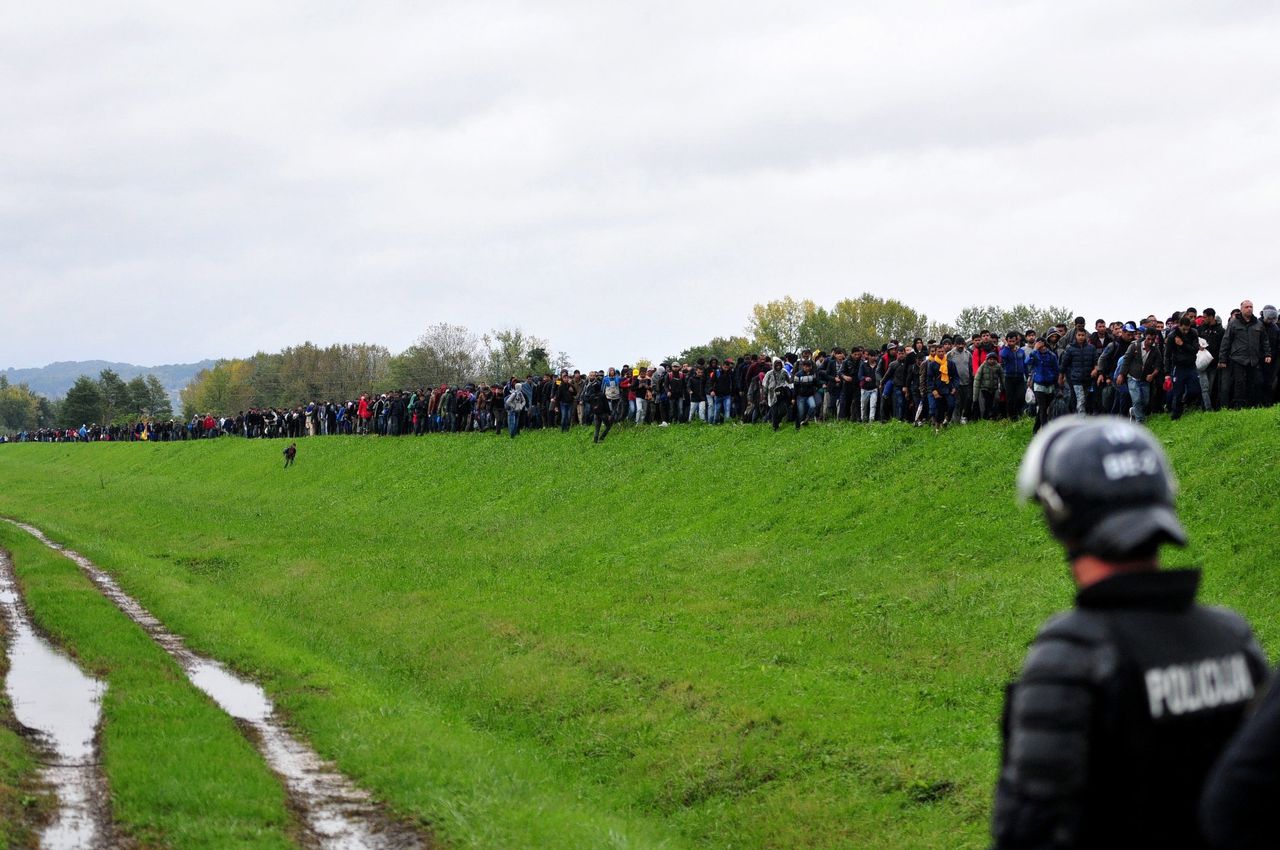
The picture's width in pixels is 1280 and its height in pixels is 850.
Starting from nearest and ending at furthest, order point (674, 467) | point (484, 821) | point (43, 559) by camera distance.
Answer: point (484, 821) → point (43, 559) → point (674, 467)

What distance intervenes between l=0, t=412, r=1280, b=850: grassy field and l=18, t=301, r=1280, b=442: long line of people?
40.1 inches

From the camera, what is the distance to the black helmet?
10.3 ft

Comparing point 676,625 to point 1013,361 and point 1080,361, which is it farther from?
point 1013,361

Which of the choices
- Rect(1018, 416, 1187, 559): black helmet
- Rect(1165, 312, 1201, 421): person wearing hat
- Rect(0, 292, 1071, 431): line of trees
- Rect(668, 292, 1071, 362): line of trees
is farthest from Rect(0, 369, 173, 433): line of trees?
Rect(1018, 416, 1187, 559): black helmet

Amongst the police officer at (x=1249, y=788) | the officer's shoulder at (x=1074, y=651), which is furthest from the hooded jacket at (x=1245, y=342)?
the police officer at (x=1249, y=788)

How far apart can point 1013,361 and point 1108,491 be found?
2486 centimetres

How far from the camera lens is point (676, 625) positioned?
19484mm

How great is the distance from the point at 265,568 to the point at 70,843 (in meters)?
19.9

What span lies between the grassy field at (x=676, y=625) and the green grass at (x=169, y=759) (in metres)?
0.10

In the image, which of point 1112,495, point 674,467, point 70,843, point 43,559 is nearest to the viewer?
point 1112,495

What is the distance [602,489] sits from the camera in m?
34.6

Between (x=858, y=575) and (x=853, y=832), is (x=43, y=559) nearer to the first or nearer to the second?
(x=858, y=575)

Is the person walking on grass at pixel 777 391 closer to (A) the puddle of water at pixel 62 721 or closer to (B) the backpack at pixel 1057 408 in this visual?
(B) the backpack at pixel 1057 408

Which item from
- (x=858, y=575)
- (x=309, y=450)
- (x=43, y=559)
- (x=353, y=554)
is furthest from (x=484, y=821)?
(x=309, y=450)
